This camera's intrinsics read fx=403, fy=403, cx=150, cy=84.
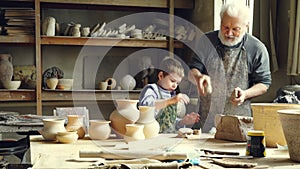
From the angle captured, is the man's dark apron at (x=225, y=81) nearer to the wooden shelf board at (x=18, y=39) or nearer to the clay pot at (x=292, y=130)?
the clay pot at (x=292, y=130)

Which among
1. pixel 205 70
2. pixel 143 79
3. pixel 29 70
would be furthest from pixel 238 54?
pixel 29 70

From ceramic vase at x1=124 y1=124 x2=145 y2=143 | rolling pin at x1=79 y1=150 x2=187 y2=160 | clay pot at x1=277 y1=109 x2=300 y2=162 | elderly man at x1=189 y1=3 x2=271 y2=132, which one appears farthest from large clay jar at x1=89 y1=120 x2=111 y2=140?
elderly man at x1=189 y1=3 x2=271 y2=132

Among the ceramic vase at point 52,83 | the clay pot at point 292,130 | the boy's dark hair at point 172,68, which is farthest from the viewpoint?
the ceramic vase at point 52,83

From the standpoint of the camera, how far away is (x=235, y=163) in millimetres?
1534

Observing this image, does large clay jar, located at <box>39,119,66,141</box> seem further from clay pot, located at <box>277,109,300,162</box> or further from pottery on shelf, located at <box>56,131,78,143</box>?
clay pot, located at <box>277,109,300,162</box>

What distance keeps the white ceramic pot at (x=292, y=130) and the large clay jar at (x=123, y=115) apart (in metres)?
0.74

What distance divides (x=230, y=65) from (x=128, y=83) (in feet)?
5.05

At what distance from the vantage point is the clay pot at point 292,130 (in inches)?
60.8

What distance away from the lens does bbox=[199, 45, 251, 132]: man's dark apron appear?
3164 millimetres

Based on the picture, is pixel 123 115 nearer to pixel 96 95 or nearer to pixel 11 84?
pixel 96 95

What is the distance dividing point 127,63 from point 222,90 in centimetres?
189

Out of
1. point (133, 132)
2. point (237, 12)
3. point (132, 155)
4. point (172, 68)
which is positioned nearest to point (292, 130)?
point (132, 155)

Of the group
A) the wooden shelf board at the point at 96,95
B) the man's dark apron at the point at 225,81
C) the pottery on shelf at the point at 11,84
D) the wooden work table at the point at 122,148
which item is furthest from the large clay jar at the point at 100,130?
the pottery on shelf at the point at 11,84

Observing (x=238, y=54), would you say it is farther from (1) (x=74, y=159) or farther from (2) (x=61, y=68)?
(2) (x=61, y=68)
